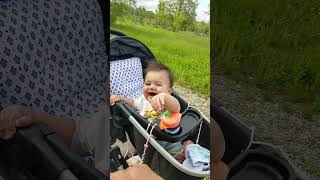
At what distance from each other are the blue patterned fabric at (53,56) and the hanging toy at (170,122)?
14.0 inches

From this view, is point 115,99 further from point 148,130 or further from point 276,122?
point 276,122

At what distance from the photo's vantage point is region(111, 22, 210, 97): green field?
1312mm

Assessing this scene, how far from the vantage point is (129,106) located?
4.59ft

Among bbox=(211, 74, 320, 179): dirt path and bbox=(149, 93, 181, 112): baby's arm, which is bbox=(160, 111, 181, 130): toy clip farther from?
bbox=(211, 74, 320, 179): dirt path

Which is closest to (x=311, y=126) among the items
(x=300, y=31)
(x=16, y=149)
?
(x=300, y=31)

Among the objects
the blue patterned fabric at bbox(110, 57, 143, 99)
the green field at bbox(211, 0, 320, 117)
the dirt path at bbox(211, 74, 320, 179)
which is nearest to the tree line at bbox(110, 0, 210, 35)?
the blue patterned fabric at bbox(110, 57, 143, 99)

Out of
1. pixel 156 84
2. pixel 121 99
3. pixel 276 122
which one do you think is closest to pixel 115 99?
pixel 121 99

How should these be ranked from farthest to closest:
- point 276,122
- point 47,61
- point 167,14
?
point 276,122 → point 47,61 → point 167,14

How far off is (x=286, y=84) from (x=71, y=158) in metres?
2.02

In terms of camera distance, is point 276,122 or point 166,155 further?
point 276,122

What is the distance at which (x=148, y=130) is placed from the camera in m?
1.39

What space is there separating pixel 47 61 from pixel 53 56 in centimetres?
3

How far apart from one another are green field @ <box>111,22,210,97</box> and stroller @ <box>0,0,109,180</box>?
12.8 inches

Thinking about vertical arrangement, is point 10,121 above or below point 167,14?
below
